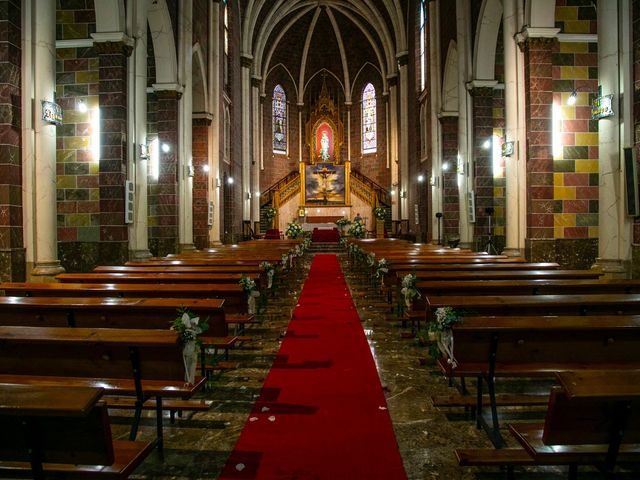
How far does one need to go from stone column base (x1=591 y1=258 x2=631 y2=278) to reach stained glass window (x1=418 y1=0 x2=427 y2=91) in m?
17.3

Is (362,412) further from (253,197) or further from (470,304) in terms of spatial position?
(253,197)

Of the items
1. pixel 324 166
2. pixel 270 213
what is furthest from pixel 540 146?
pixel 324 166

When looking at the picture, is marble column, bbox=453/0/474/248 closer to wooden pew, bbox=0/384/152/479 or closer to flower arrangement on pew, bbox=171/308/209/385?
flower arrangement on pew, bbox=171/308/209/385

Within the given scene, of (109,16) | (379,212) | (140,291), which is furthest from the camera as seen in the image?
(379,212)

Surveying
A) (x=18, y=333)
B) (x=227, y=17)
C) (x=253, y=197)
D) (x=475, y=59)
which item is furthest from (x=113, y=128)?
(x=253, y=197)

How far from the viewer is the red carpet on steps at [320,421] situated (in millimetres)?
3221

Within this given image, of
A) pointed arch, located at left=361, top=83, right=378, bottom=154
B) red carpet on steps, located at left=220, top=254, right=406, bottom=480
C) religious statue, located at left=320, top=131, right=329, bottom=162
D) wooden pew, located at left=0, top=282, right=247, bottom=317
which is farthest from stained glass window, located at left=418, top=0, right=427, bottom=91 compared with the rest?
red carpet on steps, located at left=220, top=254, right=406, bottom=480

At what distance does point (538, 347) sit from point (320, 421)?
177 centimetres

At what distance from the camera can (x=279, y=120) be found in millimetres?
40906

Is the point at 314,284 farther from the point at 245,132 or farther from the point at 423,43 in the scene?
the point at 245,132

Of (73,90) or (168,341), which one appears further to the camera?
(73,90)

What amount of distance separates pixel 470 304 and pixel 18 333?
3.63 metres

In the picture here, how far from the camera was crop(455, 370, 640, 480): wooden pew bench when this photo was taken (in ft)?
7.02

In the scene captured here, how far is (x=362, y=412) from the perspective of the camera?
4188 millimetres
